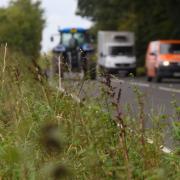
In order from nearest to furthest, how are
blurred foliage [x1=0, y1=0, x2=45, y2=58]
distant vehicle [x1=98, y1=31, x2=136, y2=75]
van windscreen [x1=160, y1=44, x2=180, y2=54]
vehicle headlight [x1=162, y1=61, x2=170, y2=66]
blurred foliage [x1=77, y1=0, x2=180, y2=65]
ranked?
vehicle headlight [x1=162, y1=61, x2=170, y2=66]
van windscreen [x1=160, y1=44, x2=180, y2=54]
distant vehicle [x1=98, y1=31, x2=136, y2=75]
blurred foliage [x1=77, y1=0, x2=180, y2=65]
blurred foliage [x1=0, y1=0, x2=45, y2=58]

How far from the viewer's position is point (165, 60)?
38.1 m

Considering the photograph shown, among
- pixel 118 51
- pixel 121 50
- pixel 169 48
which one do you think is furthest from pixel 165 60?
pixel 121 50

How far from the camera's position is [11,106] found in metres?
7.75

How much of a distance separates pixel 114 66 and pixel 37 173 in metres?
46.3

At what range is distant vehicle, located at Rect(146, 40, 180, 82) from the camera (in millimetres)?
38000

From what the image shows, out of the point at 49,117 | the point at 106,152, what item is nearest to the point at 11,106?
the point at 49,117

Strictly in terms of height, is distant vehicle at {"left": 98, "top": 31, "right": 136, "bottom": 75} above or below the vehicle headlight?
below

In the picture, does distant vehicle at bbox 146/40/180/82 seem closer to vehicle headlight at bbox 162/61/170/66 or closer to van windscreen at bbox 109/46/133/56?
vehicle headlight at bbox 162/61/170/66

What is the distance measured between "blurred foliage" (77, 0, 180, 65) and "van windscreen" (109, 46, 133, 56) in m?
2.91

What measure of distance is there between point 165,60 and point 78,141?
3217cm

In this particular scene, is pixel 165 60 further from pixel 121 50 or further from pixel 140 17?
pixel 140 17

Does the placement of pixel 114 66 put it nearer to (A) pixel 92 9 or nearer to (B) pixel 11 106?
(A) pixel 92 9

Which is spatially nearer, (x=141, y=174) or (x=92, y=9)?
(x=141, y=174)

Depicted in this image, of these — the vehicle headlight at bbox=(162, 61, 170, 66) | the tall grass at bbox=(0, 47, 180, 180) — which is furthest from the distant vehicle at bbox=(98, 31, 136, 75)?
the tall grass at bbox=(0, 47, 180, 180)
